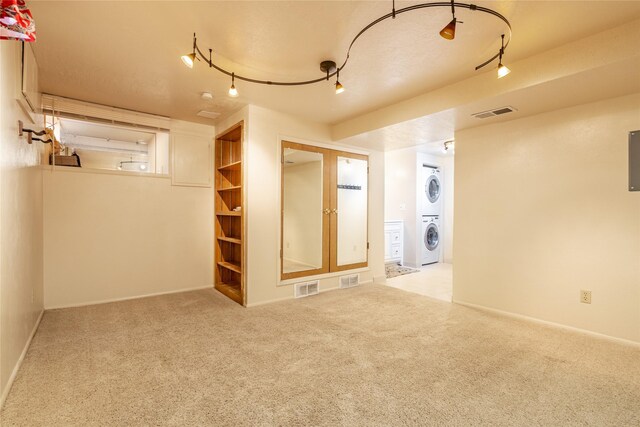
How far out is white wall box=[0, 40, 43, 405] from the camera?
1772 mm

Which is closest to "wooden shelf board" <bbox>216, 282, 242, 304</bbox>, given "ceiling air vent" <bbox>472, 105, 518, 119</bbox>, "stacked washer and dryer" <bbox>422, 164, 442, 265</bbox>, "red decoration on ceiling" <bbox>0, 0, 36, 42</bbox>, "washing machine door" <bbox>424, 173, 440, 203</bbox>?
"red decoration on ceiling" <bbox>0, 0, 36, 42</bbox>

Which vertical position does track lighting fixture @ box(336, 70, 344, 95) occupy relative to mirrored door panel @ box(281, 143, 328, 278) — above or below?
above

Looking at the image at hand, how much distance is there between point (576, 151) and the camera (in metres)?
2.90

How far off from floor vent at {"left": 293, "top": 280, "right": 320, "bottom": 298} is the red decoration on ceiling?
3.41 metres

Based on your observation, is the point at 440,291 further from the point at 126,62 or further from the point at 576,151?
the point at 126,62

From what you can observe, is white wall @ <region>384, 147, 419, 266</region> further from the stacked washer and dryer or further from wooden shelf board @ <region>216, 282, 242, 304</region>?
wooden shelf board @ <region>216, 282, 242, 304</region>

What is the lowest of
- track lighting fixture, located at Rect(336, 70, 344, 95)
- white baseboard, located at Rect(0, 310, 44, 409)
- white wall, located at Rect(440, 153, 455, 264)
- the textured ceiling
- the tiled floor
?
the tiled floor

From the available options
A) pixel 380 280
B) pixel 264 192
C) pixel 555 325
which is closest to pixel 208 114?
pixel 264 192

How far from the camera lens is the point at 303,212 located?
4.30 m

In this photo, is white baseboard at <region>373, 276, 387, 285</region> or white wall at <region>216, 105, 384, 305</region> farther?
white baseboard at <region>373, 276, 387, 285</region>

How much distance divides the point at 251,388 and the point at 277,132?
2970 mm

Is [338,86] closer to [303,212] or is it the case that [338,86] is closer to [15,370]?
[303,212]

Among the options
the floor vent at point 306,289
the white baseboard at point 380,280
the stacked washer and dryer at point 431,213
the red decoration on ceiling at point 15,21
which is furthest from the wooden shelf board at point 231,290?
the stacked washer and dryer at point 431,213

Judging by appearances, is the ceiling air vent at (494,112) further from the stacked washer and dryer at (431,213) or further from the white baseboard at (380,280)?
the stacked washer and dryer at (431,213)
